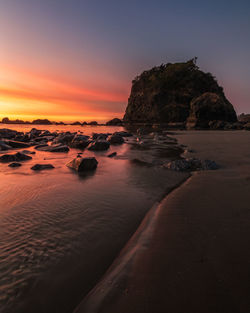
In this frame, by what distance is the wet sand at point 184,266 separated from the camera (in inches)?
45.3

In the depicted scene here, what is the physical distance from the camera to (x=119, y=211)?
2623 millimetres

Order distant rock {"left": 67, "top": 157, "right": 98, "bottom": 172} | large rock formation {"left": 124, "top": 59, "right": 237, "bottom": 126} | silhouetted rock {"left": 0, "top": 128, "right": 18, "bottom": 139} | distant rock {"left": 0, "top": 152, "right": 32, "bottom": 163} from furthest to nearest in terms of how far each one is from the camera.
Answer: large rock formation {"left": 124, "top": 59, "right": 237, "bottom": 126}
silhouetted rock {"left": 0, "top": 128, "right": 18, "bottom": 139}
distant rock {"left": 0, "top": 152, "right": 32, "bottom": 163}
distant rock {"left": 67, "top": 157, "right": 98, "bottom": 172}

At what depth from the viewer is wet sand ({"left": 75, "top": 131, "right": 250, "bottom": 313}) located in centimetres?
115

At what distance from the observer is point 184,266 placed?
1485 millimetres

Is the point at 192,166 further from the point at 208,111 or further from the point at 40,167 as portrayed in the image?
the point at 208,111

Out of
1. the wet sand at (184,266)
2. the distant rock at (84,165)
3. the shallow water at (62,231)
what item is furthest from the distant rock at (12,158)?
the wet sand at (184,266)

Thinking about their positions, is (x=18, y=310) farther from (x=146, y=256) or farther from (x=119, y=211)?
(x=119, y=211)

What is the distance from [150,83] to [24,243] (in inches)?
3159

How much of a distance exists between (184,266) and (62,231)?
1435 millimetres

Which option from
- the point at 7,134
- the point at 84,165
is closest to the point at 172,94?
the point at 7,134

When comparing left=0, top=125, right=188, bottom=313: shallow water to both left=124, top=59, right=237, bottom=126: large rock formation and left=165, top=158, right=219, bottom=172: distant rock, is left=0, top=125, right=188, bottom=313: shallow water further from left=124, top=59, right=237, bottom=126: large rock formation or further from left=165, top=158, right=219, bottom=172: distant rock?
left=124, top=59, right=237, bottom=126: large rock formation

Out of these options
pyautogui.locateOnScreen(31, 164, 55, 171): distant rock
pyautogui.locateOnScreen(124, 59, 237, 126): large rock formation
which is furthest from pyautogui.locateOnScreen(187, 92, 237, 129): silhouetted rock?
pyautogui.locateOnScreen(31, 164, 55, 171): distant rock

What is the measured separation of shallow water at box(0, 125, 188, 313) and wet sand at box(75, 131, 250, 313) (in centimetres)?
18

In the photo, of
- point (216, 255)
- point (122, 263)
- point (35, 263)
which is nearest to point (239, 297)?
point (216, 255)
